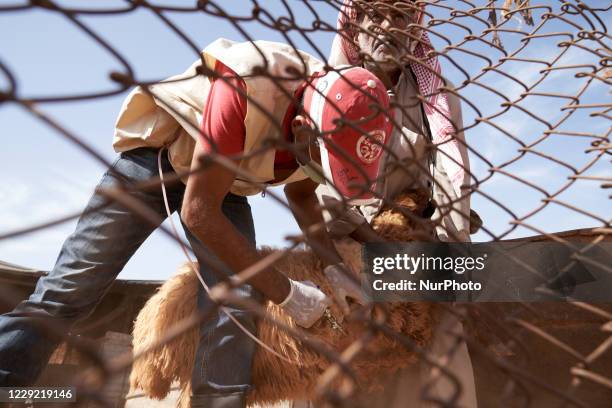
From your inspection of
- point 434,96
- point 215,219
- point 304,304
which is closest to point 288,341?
point 304,304

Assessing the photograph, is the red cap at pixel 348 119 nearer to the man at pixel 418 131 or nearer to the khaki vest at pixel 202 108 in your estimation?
the khaki vest at pixel 202 108

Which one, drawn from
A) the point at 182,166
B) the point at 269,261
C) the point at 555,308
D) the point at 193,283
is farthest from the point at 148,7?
the point at 555,308

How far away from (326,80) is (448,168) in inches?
31.4

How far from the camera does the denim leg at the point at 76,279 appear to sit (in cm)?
161

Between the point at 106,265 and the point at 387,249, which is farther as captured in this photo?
the point at 106,265

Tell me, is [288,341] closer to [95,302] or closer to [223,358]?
[223,358]

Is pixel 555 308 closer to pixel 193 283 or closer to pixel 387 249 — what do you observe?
pixel 387 249

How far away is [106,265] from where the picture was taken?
5.67 ft

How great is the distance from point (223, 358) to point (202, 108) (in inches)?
30.8

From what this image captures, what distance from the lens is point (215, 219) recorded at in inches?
61.4

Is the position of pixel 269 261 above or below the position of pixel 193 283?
below

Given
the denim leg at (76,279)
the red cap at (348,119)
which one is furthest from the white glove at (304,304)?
the denim leg at (76,279)

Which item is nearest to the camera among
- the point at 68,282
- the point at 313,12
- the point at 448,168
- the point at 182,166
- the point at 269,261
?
the point at 269,261
